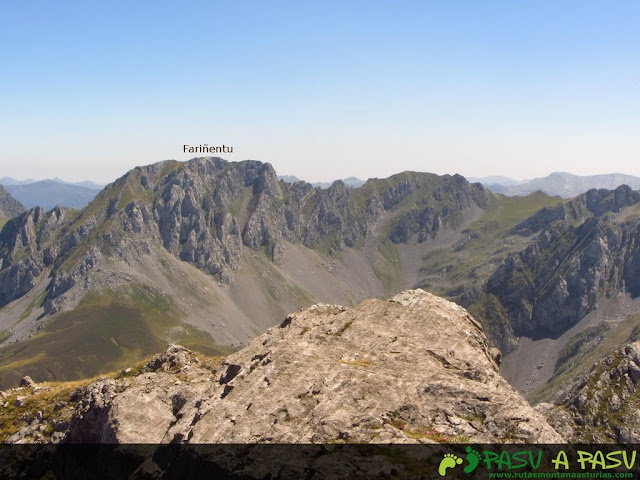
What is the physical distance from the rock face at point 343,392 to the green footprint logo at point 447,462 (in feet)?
5.19

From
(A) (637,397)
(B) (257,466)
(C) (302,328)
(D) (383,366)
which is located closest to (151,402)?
(C) (302,328)

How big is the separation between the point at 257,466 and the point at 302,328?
1583cm

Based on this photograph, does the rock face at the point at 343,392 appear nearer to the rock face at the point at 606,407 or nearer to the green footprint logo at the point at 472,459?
the green footprint logo at the point at 472,459

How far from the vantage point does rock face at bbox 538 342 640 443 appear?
418 ft

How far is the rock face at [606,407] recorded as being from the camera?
127m

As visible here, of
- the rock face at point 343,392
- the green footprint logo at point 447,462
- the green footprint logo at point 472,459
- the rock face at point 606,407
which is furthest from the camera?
the rock face at point 606,407

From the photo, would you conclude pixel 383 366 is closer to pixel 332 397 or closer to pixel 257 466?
pixel 332 397

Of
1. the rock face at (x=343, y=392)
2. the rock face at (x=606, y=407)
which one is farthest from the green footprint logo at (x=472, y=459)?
the rock face at (x=606, y=407)

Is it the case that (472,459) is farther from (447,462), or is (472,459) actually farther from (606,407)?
(606,407)

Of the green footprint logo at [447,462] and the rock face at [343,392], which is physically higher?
the rock face at [343,392]

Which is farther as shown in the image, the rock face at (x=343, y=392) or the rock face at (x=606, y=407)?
the rock face at (x=606, y=407)

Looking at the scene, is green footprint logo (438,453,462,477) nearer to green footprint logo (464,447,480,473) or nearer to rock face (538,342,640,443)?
green footprint logo (464,447,480,473)

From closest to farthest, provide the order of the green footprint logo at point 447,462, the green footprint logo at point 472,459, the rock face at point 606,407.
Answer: the green footprint logo at point 447,462, the green footprint logo at point 472,459, the rock face at point 606,407

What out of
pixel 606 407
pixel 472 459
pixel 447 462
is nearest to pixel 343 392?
pixel 447 462
